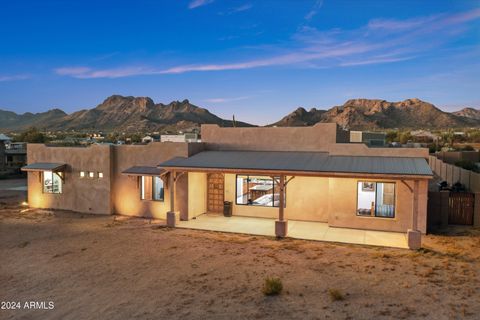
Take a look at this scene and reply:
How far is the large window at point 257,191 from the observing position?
1814 centimetres

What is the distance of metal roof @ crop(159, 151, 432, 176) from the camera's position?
13977 millimetres

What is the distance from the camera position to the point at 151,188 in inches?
749

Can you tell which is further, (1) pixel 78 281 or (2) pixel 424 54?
(2) pixel 424 54

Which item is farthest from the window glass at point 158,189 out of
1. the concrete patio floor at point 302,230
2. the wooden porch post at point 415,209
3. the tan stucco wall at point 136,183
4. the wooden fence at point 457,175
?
the wooden fence at point 457,175

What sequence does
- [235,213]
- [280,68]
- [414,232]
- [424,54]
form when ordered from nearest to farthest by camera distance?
[414,232], [235,213], [424,54], [280,68]

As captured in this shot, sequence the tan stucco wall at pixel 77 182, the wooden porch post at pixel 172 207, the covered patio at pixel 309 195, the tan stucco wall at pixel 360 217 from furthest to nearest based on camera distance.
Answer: the tan stucco wall at pixel 77 182
the wooden porch post at pixel 172 207
the tan stucco wall at pixel 360 217
the covered patio at pixel 309 195

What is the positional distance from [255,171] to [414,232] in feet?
21.6

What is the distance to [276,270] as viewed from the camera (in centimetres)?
1107

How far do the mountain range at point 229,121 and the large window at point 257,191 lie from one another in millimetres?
53399

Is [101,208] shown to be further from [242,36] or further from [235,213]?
[242,36]

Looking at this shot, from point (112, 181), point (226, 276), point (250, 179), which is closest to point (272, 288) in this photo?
point (226, 276)

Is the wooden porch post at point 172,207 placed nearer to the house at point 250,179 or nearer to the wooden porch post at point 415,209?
the house at point 250,179

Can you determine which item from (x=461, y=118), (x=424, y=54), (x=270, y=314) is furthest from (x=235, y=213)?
(x=461, y=118)

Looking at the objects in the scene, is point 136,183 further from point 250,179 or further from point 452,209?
point 452,209
